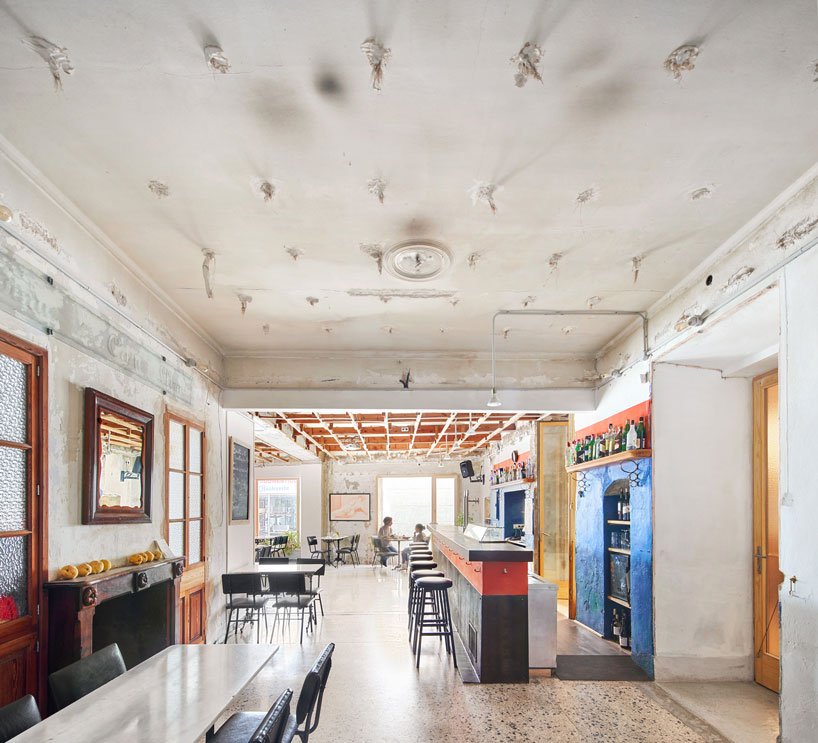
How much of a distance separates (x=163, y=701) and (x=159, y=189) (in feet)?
8.34

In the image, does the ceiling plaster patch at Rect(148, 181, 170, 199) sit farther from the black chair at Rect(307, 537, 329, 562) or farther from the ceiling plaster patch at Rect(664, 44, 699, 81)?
the black chair at Rect(307, 537, 329, 562)

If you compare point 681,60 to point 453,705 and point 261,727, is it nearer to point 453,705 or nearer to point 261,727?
point 261,727

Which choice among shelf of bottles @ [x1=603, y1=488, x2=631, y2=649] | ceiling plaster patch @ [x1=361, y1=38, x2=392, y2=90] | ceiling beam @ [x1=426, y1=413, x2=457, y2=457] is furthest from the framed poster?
ceiling plaster patch @ [x1=361, y1=38, x2=392, y2=90]

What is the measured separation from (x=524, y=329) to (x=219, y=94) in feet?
14.1

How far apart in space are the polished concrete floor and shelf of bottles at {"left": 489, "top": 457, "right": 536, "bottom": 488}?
4.31 meters

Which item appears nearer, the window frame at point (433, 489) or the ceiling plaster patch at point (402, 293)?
the ceiling plaster patch at point (402, 293)

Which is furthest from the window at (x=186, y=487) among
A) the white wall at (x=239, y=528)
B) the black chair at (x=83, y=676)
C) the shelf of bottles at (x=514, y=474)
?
the shelf of bottles at (x=514, y=474)

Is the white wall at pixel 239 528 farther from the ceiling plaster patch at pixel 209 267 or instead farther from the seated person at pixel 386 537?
the seated person at pixel 386 537

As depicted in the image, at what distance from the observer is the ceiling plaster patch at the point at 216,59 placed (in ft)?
8.03

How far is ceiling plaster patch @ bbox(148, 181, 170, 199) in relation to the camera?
3.52m

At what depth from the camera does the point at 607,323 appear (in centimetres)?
629

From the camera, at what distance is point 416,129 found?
9.78 feet

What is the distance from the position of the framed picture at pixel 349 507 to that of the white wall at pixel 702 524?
13.7 m

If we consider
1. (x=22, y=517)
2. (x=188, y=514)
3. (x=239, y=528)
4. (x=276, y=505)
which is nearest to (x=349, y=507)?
(x=276, y=505)
